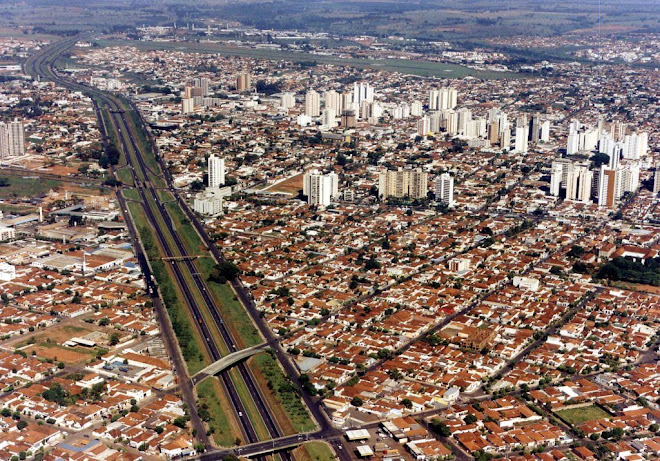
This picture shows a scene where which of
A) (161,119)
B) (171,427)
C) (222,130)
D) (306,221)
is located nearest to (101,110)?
(161,119)

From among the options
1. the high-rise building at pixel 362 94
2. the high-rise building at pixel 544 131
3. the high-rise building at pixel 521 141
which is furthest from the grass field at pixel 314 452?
the high-rise building at pixel 362 94

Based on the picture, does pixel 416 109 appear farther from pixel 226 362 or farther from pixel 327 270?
pixel 226 362

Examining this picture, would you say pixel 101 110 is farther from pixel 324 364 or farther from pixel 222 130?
pixel 324 364

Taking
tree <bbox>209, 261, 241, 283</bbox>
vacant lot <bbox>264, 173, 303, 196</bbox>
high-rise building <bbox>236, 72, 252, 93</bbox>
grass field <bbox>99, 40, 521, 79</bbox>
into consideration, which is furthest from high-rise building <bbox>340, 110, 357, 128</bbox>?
tree <bbox>209, 261, 241, 283</bbox>

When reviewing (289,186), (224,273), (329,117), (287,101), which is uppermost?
(287,101)

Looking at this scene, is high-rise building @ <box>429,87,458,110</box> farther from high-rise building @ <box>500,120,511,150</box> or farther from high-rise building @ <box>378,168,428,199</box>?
high-rise building @ <box>378,168,428,199</box>

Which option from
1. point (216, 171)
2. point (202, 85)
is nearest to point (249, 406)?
point (216, 171)
